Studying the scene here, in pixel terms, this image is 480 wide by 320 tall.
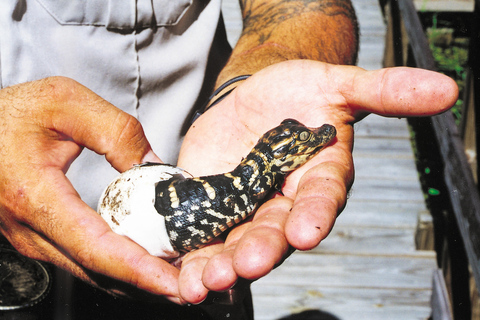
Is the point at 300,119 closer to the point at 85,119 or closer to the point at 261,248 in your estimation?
the point at 261,248

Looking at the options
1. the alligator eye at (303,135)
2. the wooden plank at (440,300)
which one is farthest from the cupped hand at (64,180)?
the wooden plank at (440,300)

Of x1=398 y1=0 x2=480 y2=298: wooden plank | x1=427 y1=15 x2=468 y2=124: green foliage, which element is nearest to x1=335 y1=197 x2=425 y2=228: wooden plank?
x1=398 y1=0 x2=480 y2=298: wooden plank

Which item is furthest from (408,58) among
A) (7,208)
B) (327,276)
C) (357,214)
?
(7,208)

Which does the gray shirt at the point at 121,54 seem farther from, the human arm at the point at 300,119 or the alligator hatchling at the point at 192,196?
the alligator hatchling at the point at 192,196

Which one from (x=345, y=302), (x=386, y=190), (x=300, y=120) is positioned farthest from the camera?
(x=386, y=190)

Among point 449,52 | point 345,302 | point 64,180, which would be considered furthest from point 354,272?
point 449,52

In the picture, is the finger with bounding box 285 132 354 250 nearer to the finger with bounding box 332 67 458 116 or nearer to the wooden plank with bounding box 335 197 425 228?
the finger with bounding box 332 67 458 116
